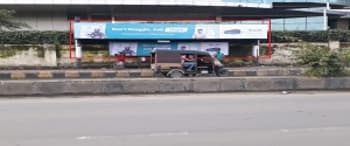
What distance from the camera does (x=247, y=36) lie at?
94.7 feet

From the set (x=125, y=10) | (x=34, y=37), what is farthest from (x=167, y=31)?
(x=125, y=10)

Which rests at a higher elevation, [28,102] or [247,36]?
[247,36]

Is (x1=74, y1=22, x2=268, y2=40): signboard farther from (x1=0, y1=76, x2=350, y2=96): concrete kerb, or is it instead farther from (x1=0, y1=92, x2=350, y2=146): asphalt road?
(x1=0, y1=92, x2=350, y2=146): asphalt road

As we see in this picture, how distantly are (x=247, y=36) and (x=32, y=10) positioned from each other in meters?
21.0

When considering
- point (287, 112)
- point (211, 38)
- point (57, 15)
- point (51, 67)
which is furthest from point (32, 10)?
point (287, 112)

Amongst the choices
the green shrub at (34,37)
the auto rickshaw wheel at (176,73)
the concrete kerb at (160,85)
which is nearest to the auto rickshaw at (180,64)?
the auto rickshaw wheel at (176,73)

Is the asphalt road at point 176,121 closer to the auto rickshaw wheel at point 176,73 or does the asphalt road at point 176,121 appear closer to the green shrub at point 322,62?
the green shrub at point 322,62

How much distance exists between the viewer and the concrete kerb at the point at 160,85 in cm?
1346

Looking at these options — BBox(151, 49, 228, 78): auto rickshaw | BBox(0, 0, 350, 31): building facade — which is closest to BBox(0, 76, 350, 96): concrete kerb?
BBox(151, 49, 228, 78): auto rickshaw

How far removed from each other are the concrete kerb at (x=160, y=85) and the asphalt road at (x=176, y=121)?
0.42 m

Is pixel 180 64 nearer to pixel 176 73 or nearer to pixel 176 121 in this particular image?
pixel 176 73

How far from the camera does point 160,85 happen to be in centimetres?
1417

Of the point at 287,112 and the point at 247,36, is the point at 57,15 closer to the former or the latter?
the point at 247,36

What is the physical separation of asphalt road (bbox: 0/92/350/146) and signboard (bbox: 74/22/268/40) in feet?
48.3
